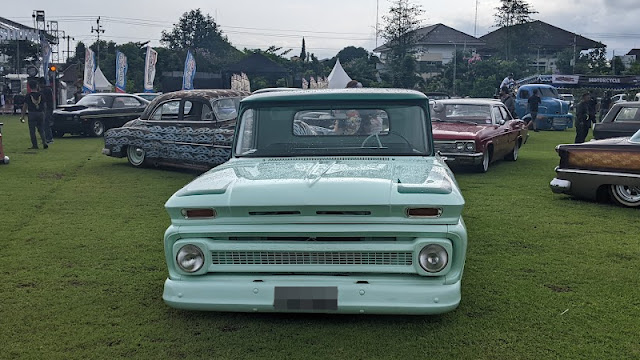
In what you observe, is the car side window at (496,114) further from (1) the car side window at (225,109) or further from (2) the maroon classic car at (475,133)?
(1) the car side window at (225,109)

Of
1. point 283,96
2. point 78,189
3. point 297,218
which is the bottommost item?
point 78,189

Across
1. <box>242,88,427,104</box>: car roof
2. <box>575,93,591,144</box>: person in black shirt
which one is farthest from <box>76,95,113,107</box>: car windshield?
<box>242,88,427,104</box>: car roof

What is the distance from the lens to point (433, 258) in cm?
434

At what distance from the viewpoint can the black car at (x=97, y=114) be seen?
2222 cm

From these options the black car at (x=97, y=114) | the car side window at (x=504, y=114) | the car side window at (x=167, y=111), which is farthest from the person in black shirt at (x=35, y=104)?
the car side window at (x=504, y=114)

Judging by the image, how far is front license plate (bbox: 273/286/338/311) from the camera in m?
4.27

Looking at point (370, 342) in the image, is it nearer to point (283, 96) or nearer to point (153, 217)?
point (283, 96)

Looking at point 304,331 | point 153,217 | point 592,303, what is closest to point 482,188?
point 153,217

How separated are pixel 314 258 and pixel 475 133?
9052 millimetres

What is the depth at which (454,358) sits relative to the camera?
4.13 m

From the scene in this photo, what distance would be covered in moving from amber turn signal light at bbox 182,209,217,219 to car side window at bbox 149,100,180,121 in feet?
28.8

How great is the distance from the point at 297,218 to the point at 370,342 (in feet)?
2.95

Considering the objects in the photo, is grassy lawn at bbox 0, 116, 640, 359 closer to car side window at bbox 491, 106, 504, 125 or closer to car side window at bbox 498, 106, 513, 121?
car side window at bbox 491, 106, 504, 125

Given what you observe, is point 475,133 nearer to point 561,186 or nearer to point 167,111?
point 561,186
